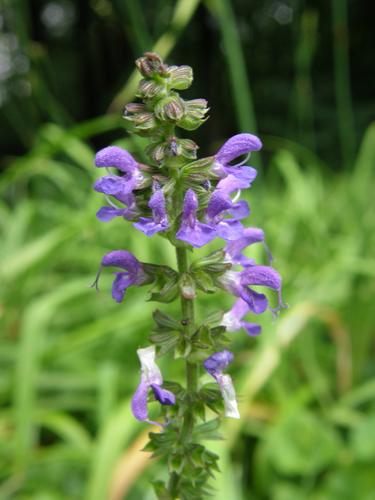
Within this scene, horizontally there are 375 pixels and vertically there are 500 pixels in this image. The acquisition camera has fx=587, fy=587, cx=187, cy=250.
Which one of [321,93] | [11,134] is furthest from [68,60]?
[321,93]

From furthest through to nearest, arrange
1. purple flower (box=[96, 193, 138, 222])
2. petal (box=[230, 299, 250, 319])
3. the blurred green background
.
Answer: the blurred green background < petal (box=[230, 299, 250, 319]) < purple flower (box=[96, 193, 138, 222])

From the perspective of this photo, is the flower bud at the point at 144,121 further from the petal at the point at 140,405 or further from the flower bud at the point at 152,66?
the petal at the point at 140,405

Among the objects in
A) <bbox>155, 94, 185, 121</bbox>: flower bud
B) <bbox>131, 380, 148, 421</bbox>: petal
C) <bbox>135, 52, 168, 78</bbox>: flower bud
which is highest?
<bbox>135, 52, 168, 78</bbox>: flower bud

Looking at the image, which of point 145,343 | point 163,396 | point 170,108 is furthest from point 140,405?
point 145,343

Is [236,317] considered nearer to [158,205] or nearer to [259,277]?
[259,277]

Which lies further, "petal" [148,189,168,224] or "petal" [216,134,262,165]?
"petal" [216,134,262,165]

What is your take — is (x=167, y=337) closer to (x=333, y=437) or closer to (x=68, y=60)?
(x=333, y=437)

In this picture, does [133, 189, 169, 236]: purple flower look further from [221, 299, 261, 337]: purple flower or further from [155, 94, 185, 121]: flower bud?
[221, 299, 261, 337]: purple flower

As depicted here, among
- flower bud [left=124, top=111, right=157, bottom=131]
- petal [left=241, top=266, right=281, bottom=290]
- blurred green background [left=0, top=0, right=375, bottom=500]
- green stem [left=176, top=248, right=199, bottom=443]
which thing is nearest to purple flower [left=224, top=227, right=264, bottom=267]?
petal [left=241, top=266, right=281, bottom=290]
